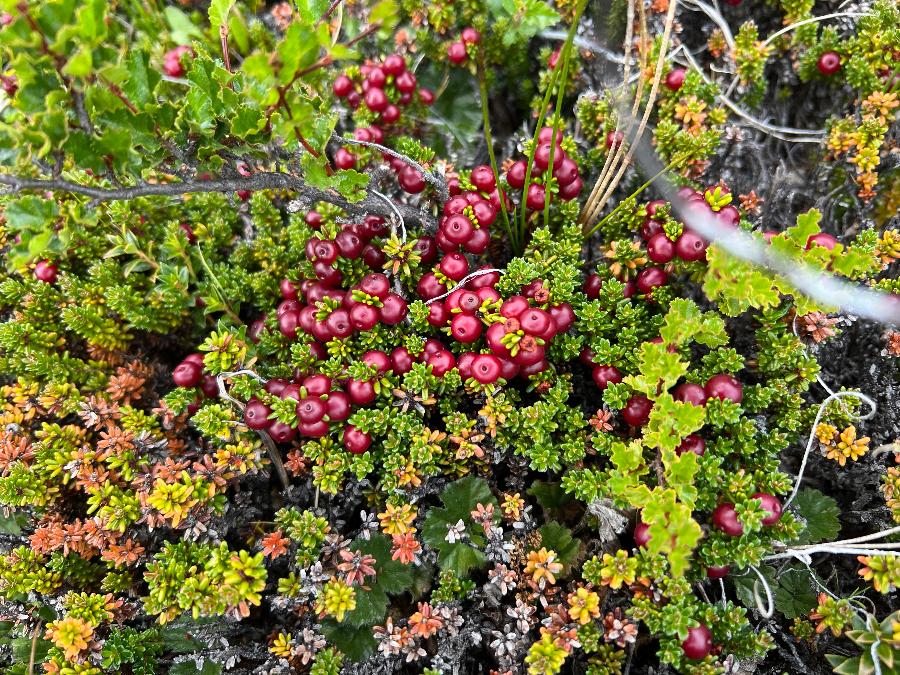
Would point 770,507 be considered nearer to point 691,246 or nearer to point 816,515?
point 816,515

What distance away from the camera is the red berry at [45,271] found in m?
3.60

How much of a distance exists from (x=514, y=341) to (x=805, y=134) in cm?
270

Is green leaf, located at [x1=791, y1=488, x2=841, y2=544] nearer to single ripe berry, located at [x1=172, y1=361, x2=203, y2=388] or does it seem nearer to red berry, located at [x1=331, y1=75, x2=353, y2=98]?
single ripe berry, located at [x1=172, y1=361, x2=203, y2=388]

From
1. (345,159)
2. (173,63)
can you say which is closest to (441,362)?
(345,159)

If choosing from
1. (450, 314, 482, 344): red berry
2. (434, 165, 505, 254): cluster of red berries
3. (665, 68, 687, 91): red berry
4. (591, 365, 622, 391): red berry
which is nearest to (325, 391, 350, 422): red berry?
(450, 314, 482, 344): red berry

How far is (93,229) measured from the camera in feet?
12.5

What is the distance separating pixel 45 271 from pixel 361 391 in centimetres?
213

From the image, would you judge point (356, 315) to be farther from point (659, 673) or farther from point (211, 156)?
point (659, 673)

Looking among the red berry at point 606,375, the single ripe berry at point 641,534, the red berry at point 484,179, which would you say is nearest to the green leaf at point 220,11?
the red berry at point 484,179

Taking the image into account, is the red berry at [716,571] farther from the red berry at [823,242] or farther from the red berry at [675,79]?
the red berry at [675,79]

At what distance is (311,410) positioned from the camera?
2.90m

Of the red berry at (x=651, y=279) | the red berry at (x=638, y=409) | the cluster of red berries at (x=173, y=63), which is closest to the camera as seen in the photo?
the red berry at (x=638, y=409)

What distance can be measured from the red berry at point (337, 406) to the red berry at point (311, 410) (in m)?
0.03

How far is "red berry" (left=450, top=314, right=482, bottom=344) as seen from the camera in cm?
294
